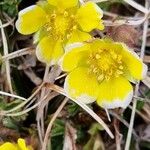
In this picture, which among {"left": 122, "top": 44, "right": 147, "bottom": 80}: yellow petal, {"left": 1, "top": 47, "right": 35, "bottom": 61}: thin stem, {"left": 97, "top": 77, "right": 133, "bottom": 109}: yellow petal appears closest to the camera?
{"left": 122, "top": 44, "right": 147, "bottom": 80}: yellow petal

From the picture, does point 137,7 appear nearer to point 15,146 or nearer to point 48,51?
point 48,51

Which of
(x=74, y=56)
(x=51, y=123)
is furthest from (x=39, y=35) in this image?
(x=51, y=123)

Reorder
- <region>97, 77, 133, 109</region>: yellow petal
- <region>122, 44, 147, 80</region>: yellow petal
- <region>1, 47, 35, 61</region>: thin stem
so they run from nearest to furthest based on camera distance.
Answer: <region>122, 44, 147, 80</region>: yellow petal → <region>97, 77, 133, 109</region>: yellow petal → <region>1, 47, 35, 61</region>: thin stem

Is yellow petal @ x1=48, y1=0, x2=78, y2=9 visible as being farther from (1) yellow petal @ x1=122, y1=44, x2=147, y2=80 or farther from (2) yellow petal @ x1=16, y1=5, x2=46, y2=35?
(1) yellow petal @ x1=122, y1=44, x2=147, y2=80

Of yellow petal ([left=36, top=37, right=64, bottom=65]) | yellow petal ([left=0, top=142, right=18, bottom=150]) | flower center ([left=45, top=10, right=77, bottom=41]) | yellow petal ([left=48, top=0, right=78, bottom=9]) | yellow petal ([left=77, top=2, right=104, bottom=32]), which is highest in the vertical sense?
yellow petal ([left=48, top=0, right=78, bottom=9])

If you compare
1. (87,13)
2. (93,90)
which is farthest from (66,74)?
(87,13)

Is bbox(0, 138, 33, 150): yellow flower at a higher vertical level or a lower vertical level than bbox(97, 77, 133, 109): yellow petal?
lower

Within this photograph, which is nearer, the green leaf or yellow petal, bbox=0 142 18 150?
yellow petal, bbox=0 142 18 150

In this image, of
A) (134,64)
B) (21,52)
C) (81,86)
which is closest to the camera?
(134,64)

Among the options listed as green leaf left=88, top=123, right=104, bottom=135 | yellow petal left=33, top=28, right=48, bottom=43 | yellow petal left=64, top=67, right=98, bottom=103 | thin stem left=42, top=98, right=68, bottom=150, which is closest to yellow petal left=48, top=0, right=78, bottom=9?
yellow petal left=33, top=28, right=48, bottom=43
